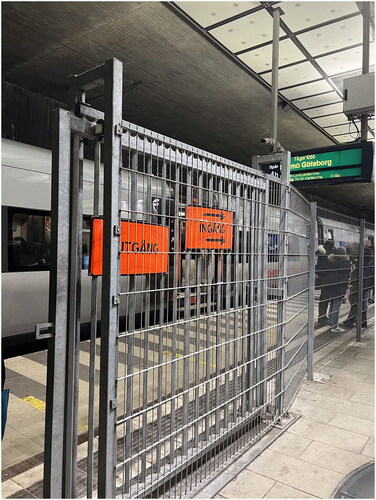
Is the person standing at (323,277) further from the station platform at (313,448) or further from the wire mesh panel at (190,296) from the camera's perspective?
the wire mesh panel at (190,296)

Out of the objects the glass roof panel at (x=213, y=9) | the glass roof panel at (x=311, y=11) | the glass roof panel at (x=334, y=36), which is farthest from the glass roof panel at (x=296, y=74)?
the glass roof panel at (x=213, y=9)

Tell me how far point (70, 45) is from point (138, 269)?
15.9 ft

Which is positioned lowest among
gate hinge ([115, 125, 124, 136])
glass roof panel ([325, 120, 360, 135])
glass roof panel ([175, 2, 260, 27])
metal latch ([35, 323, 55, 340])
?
metal latch ([35, 323, 55, 340])

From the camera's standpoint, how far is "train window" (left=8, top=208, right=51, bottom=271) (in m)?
5.48

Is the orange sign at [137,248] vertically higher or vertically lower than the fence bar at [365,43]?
lower

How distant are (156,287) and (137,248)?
249 millimetres

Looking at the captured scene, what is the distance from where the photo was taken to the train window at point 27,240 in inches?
216

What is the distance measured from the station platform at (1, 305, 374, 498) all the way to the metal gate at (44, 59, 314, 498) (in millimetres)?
178

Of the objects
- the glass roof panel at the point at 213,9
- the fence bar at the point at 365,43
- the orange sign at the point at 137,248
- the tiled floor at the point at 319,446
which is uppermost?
the glass roof panel at the point at 213,9

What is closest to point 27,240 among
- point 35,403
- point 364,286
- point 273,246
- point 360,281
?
point 35,403

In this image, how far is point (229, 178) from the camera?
2729mm

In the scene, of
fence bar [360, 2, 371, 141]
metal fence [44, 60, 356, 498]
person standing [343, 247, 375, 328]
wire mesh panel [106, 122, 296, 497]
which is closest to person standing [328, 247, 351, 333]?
person standing [343, 247, 375, 328]

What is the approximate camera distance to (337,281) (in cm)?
604

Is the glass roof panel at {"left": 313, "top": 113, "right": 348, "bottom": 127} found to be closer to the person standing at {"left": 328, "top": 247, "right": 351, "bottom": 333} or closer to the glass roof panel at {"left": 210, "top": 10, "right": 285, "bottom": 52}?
the glass roof panel at {"left": 210, "top": 10, "right": 285, "bottom": 52}
